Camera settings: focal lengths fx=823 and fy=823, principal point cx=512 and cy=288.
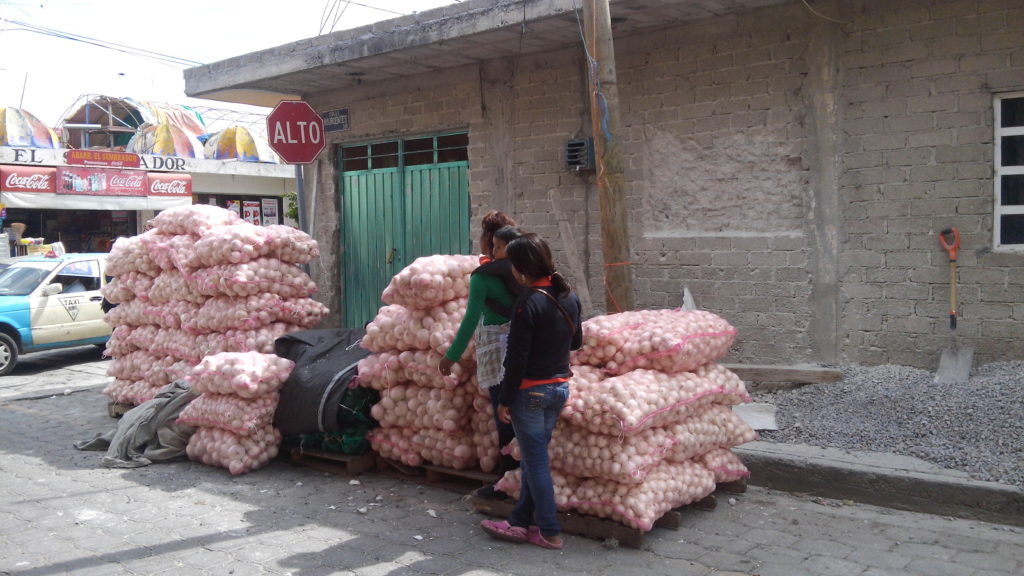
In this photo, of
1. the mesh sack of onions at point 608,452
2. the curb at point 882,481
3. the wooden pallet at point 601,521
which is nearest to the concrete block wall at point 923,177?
the curb at point 882,481

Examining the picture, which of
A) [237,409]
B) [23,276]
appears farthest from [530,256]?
[23,276]

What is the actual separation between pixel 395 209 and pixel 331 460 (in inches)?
198

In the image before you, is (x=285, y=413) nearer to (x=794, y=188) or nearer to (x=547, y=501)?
(x=547, y=501)

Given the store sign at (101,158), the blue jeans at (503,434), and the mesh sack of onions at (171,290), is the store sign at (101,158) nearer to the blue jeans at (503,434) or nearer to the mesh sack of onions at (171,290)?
the mesh sack of onions at (171,290)

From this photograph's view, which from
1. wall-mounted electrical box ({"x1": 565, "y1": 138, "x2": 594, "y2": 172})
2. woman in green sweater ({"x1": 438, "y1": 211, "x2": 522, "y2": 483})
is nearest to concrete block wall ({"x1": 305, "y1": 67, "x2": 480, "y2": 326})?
wall-mounted electrical box ({"x1": 565, "y1": 138, "x2": 594, "y2": 172})

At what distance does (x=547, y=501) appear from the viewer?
15.3ft

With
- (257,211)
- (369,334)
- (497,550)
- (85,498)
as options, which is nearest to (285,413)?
(369,334)

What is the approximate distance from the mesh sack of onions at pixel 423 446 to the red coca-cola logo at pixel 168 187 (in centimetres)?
1912

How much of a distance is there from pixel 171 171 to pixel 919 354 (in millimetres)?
21811

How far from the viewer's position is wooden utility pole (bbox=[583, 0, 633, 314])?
6.41 m

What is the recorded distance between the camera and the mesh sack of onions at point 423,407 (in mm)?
5867

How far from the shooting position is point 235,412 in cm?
645

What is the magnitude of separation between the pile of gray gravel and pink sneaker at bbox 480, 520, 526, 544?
2.42m

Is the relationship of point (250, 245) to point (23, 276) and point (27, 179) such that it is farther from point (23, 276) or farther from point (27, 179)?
point (27, 179)
